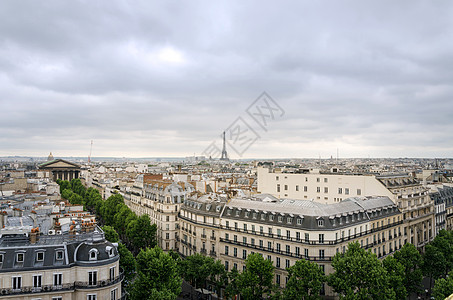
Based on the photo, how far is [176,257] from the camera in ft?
198

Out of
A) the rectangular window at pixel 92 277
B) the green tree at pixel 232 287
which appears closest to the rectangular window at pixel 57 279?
the rectangular window at pixel 92 277

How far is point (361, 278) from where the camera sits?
42.6 metres

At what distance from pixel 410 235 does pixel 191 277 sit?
46.0 metres

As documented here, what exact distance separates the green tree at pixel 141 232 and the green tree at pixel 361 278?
40.8m

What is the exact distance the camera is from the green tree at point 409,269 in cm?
5147

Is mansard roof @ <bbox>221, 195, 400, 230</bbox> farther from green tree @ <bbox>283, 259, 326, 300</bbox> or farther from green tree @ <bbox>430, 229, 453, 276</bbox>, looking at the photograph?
green tree @ <bbox>430, 229, 453, 276</bbox>

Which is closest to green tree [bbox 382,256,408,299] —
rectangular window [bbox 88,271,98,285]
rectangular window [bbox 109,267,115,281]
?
rectangular window [bbox 109,267,115,281]

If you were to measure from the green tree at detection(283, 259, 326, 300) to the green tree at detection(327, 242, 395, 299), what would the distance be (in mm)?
2008

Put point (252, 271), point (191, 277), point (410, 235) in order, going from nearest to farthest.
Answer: point (252, 271) < point (191, 277) < point (410, 235)

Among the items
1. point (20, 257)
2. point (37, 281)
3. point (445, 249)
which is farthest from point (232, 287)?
point (445, 249)

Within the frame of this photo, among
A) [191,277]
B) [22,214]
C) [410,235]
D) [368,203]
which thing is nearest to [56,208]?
[22,214]

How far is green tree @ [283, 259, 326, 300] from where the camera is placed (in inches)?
1686

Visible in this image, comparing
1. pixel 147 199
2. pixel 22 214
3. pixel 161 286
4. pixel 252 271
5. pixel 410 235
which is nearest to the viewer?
pixel 161 286

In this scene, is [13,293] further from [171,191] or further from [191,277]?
[171,191]
